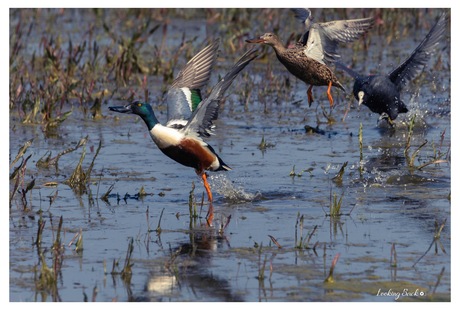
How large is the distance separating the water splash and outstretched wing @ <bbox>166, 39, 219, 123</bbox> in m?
0.71

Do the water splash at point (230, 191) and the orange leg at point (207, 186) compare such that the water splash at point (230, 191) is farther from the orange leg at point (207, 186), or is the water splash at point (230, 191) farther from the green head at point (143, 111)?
the green head at point (143, 111)

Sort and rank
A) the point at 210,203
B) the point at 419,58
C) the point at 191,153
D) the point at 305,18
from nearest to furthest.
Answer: the point at 210,203, the point at 191,153, the point at 305,18, the point at 419,58

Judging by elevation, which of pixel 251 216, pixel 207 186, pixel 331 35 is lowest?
→ pixel 251 216

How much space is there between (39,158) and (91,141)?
2.79 feet

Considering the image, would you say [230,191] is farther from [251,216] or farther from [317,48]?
[317,48]

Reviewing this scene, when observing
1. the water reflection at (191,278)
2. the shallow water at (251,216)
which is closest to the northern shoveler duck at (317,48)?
the shallow water at (251,216)

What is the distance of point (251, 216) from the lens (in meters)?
6.51

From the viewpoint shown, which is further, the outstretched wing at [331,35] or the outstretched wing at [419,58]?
the outstretched wing at [419,58]

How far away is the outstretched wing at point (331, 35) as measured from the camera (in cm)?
915

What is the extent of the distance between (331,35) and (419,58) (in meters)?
1.08

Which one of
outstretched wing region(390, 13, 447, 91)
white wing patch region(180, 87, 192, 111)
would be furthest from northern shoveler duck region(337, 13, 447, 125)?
white wing patch region(180, 87, 192, 111)

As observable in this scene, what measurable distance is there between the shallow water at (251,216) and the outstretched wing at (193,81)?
0.60 m

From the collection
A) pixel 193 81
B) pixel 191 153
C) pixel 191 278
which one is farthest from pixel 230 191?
pixel 191 278

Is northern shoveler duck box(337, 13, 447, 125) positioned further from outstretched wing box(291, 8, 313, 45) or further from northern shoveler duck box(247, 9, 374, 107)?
outstretched wing box(291, 8, 313, 45)
